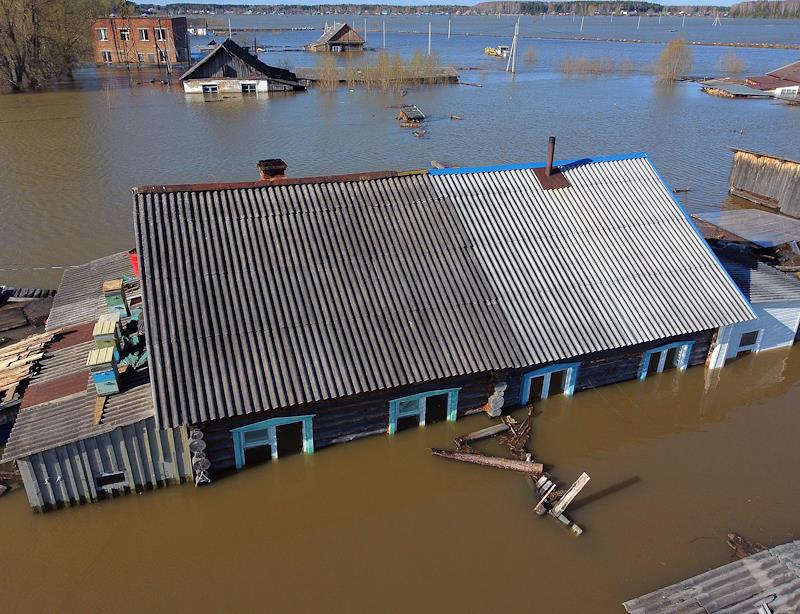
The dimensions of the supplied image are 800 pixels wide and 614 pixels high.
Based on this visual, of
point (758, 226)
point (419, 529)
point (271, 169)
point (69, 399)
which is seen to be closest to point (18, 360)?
point (69, 399)

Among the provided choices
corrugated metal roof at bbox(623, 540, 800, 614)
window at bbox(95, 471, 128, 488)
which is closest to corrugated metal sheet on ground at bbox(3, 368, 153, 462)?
window at bbox(95, 471, 128, 488)

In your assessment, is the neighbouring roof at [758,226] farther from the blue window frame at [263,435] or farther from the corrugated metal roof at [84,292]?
the corrugated metal roof at [84,292]

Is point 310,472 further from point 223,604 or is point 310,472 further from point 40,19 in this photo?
point 40,19

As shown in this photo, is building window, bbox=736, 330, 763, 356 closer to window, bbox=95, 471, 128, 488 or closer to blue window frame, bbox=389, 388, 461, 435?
blue window frame, bbox=389, 388, 461, 435

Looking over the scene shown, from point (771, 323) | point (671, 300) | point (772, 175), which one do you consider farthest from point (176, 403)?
point (772, 175)

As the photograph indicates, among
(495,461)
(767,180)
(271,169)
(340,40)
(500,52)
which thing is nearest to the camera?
(495,461)

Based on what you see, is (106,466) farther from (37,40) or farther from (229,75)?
(37,40)
